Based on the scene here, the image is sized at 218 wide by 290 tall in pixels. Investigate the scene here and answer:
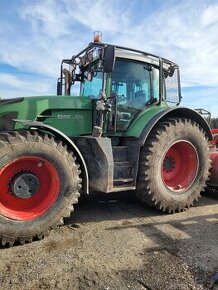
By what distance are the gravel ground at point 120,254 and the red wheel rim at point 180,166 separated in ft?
2.25

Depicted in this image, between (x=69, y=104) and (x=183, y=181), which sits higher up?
(x=69, y=104)

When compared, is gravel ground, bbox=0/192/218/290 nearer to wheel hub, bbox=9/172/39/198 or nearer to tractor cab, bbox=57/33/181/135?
wheel hub, bbox=9/172/39/198

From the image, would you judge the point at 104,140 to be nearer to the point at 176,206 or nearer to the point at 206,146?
the point at 176,206

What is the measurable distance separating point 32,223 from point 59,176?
2.23 feet

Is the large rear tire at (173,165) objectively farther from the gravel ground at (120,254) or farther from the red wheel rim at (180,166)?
the gravel ground at (120,254)

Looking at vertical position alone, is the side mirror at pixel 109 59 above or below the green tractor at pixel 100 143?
above

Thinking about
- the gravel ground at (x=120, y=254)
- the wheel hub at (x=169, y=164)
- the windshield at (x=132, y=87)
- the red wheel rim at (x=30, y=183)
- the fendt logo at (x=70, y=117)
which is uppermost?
the windshield at (x=132, y=87)

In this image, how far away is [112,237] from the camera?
4.37 meters

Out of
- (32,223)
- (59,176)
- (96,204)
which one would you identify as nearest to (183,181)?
(96,204)

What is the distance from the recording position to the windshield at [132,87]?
5.51 meters

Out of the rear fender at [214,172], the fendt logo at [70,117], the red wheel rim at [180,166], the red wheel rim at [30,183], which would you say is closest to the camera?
the red wheel rim at [30,183]

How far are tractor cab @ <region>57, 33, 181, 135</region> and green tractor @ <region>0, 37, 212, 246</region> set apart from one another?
0.02 metres

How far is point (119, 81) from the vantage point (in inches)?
217

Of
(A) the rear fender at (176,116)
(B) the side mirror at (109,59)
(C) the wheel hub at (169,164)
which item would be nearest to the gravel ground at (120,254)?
(C) the wheel hub at (169,164)
